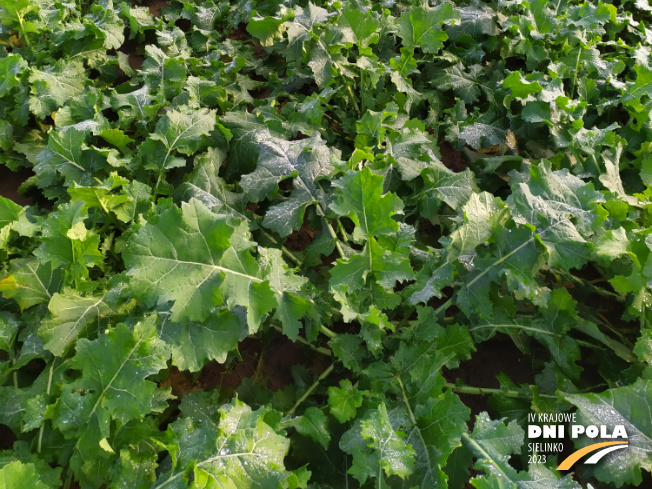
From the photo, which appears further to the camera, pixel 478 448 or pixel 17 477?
pixel 478 448

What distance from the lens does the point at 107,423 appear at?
1729 millimetres

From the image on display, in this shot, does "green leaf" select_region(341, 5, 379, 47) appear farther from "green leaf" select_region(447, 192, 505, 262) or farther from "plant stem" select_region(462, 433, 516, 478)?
"plant stem" select_region(462, 433, 516, 478)

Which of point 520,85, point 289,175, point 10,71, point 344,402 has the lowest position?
point 344,402

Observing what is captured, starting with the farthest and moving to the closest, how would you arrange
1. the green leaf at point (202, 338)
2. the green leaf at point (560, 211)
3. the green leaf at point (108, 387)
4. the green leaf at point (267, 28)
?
the green leaf at point (267, 28) < the green leaf at point (560, 211) < the green leaf at point (202, 338) < the green leaf at point (108, 387)

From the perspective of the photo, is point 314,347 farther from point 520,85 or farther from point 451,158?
point 520,85

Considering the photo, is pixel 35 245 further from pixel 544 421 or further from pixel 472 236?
pixel 544 421

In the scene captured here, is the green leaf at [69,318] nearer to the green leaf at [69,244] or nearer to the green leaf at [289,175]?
the green leaf at [69,244]

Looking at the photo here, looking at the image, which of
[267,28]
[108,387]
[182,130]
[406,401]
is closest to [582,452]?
[406,401]

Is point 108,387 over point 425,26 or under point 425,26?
under

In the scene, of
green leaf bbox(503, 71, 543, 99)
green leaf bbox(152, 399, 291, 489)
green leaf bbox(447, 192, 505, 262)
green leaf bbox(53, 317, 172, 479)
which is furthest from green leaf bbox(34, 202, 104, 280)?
green leaf bbox(503, 71, 543, 99)

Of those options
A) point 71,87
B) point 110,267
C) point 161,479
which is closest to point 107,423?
point 161,479

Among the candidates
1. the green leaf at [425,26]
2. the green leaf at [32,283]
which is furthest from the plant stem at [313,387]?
the green leaf at [425,26]

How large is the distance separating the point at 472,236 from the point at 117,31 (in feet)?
9.64

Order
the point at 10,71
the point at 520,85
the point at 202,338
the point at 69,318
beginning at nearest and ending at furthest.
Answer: the point at 202,338 → the point at 69,318 → the point at 520,85 → the point at 10,71
